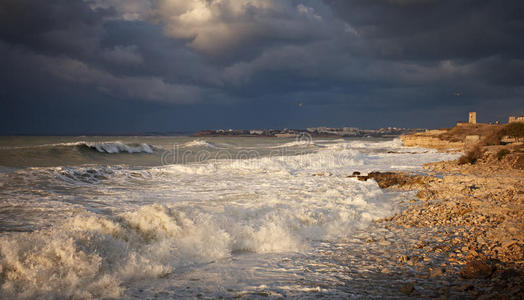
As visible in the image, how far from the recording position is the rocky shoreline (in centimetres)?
347

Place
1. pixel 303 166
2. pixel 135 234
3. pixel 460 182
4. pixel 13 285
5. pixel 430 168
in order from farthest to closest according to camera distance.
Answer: pixel 303 166 < pixel 430 168 < pixel 460 182 < pixel 135 234 < pixel 13 285

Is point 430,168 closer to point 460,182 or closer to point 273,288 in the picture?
point 460,182

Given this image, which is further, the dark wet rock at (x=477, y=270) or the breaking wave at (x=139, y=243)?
the dark wet rock at (x=477, y=270)

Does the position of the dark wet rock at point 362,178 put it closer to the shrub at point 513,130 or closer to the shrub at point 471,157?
the shrub at point 471,157

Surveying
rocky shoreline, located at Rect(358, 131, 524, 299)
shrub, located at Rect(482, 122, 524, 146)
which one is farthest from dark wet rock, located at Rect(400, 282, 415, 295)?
shrub, located at Rect(482, 122, 524, 146)

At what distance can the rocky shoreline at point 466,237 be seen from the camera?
11.4 feet

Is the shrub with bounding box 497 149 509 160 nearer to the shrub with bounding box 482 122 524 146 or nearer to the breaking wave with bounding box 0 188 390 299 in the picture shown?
the shrub with bounding box 482 122 524 146

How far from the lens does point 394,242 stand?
516 centimetres

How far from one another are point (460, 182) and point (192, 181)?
9.65 metres

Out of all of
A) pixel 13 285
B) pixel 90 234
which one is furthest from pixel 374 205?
pixel 13 285

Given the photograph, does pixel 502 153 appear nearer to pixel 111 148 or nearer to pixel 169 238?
pixel 169 238

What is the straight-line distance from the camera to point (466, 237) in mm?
5141

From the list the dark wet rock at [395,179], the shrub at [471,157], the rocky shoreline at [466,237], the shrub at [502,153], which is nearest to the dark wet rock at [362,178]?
the dark wet rock at [395,179]

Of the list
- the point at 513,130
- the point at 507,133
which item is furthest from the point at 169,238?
the point at 513,130
